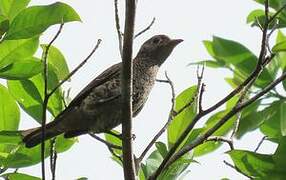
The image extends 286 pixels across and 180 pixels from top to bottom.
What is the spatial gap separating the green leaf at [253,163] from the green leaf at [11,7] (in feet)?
4.52

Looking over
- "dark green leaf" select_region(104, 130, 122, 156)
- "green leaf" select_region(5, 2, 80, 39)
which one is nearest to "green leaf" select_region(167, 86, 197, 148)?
"dark green leaf" select_region(104, 130, 122, 156)

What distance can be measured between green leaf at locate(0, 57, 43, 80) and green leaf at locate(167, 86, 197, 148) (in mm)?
890

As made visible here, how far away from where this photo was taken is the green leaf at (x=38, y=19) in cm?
331

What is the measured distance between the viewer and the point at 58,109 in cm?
385

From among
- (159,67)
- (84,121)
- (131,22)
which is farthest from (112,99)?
(131,22)

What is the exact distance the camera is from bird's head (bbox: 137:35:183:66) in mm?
5160

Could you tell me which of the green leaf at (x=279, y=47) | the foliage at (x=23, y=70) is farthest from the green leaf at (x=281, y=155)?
the foliage at (x=23, y=70)

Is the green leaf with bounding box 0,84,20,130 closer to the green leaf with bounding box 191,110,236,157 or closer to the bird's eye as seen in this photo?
the green leaf with bounding box 191,110,236,157

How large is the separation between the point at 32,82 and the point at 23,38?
367 mm

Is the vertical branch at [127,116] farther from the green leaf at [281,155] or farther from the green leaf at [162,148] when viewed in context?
the green leaf at [281,155]

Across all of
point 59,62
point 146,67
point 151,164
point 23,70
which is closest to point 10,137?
point 23,70

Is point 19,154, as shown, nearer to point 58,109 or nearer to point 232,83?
point 58,109

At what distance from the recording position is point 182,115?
150 inches

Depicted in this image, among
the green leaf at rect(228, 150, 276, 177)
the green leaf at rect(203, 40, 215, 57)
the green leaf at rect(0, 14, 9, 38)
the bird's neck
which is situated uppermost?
the green leaf at rect(0, 14, 9, 38)
